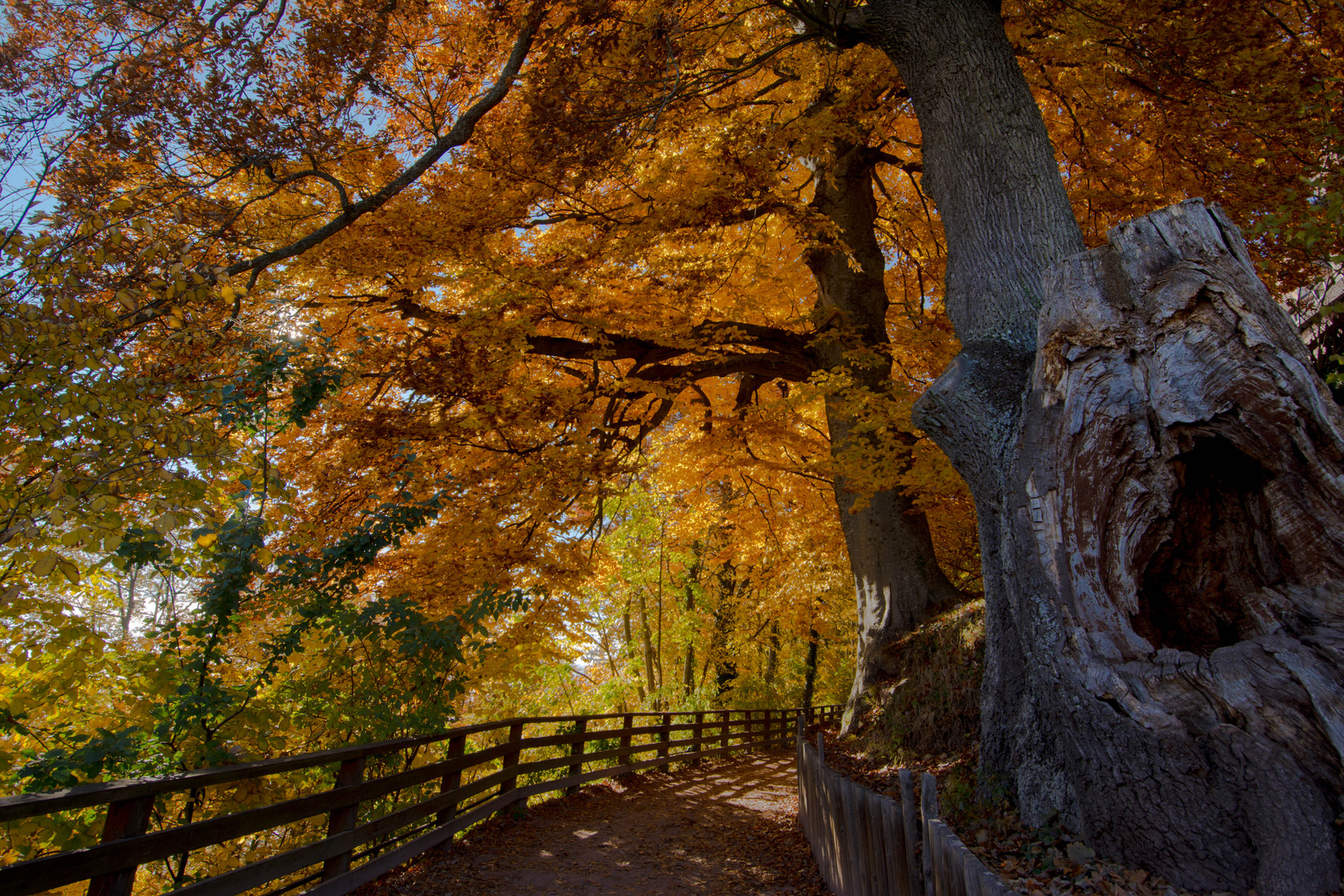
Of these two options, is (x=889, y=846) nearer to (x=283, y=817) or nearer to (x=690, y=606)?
(x=283, y=817)

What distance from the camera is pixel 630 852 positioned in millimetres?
6629

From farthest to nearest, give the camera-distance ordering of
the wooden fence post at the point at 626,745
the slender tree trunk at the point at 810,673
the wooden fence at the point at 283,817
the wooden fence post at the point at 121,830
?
the slender tree trunk at the point at 810,673
the wooden fence post at the point at 626,745
the wooden fence post at the point at 121,830
the wooden fence at the point at 283,817

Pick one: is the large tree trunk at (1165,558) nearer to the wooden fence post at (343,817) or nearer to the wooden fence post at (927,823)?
the wooden fence post at (927,823)

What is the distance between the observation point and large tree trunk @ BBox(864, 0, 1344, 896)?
287 centimetres

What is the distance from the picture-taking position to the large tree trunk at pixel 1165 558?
2.87 metres

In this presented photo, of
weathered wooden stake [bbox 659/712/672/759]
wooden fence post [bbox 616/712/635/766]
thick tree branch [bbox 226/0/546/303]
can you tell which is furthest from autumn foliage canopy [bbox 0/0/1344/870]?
weathered wooden stake [bbox 659/712/672/759]

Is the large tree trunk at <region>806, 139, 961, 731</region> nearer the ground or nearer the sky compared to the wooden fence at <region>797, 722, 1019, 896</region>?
nearer the sky

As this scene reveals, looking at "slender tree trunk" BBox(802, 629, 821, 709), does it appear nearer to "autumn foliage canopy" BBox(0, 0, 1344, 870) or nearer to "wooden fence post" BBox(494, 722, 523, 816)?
"autumn foliage canopy" BBox(0, 0, 1344, 870)

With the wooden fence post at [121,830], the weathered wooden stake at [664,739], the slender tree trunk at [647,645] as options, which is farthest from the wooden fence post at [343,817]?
the slender tree trunk at [647,645]

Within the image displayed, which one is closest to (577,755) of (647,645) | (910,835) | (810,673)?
(910,835)

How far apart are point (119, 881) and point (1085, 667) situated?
4.28 meters

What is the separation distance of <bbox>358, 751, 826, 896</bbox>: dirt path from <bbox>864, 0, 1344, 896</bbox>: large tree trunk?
294 cm

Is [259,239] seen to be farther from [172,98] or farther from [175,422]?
[175,422]

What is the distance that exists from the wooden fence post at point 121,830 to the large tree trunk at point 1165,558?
4.17 m
